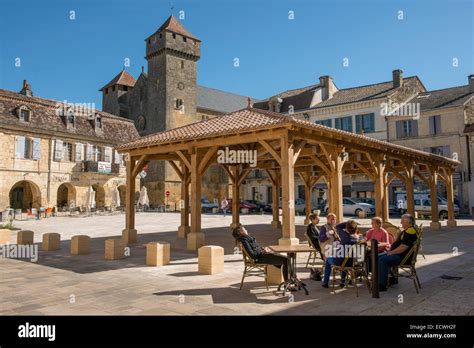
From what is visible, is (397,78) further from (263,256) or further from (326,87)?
(263,256)

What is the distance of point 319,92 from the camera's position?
38.6 metres

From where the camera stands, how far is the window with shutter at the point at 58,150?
1192 inches

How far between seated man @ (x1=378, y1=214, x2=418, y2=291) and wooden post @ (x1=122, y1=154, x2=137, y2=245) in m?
8.96

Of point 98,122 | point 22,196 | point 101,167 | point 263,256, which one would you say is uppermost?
point 98,122

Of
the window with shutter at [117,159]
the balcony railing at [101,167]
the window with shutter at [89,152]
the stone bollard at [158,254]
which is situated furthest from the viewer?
the window with shutter at [117,159]

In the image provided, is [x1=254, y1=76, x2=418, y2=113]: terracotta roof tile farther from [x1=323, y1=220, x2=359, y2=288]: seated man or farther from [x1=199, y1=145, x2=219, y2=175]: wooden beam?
[x1=323, y1=220, x2=359, y2=288]: seated man

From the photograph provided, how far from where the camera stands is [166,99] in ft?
137

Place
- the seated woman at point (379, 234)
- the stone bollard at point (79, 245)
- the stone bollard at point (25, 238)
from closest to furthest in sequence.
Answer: the seated woman at point (379, 234) < the stone bollard at point (79, 245) < the stone bollard at point (25, 238)

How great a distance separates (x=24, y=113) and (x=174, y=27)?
2062cm

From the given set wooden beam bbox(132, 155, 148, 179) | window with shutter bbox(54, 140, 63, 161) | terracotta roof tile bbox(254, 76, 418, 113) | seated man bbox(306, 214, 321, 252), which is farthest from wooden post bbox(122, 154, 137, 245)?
terracotta roof tile bbox(254, 76, 418, 113)

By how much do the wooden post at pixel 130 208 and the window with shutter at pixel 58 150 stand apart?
1979 centimetres

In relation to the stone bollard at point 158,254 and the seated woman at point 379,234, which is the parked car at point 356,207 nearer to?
the stone bollard at point 158,254

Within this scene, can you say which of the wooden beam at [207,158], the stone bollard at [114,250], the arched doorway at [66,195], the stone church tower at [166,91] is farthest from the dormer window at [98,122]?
the stone bollard at [114,250]

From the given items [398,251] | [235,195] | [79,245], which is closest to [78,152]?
[235,195]
